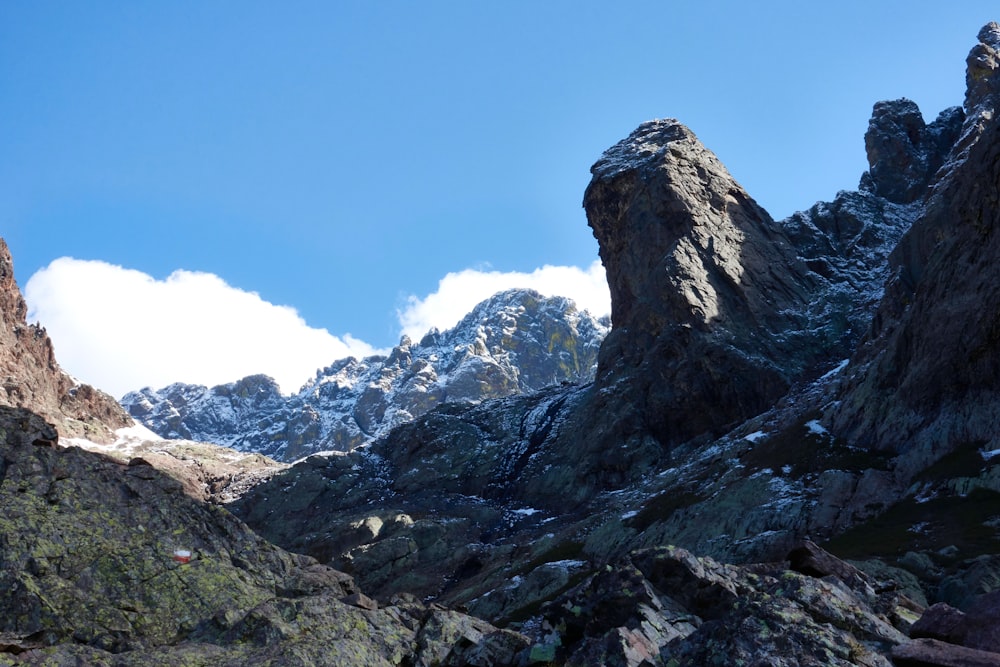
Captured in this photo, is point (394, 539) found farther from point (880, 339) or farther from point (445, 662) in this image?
point (445, 662)

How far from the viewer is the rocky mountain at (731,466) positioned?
76.2ft

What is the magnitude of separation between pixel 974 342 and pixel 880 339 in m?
34.7

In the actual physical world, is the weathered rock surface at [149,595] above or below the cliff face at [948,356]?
below

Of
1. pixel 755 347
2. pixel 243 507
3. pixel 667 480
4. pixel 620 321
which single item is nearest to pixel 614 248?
pixel 620 321

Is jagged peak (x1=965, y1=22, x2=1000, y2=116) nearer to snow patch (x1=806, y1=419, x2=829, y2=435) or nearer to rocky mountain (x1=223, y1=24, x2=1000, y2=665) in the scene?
rocky mountain (x1=223, y1=24, x2=1000, y2=665)

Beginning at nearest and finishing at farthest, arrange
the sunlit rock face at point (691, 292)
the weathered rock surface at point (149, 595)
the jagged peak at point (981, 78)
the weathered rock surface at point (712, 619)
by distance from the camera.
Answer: the weathered rock surface at point (712, 619)
the weathered rock surface at point (149, 595)
the sunlit rock face at point (691, 292)
the jagged peak at point (981, 78)

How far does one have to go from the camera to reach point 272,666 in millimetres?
22953

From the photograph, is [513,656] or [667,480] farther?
[667,480]

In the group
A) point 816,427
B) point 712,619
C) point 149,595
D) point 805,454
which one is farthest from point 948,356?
point 149,595

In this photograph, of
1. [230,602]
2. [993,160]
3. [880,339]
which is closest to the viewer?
[230,602]

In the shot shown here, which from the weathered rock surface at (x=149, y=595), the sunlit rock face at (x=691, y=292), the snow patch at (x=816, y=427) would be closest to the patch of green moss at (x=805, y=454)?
the snow patch at (x=816, y=427)

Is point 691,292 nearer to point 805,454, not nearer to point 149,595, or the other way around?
point 805,454

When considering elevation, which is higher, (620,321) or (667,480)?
(620,321)

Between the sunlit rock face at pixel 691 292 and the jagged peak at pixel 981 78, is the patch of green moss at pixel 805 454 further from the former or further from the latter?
the jagged peak at pixel 981 78
